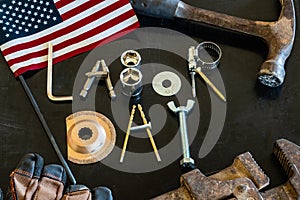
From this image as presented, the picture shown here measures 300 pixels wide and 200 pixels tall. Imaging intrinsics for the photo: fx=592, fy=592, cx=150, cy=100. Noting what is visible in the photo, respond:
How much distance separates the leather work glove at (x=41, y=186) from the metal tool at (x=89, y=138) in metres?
0.12

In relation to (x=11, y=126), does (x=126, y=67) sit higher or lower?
higher

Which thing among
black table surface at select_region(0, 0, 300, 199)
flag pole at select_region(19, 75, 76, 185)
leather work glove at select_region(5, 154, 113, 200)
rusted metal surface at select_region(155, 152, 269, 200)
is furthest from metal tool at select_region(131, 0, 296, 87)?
leather work glove at select_region(5, 154, 113, 200)

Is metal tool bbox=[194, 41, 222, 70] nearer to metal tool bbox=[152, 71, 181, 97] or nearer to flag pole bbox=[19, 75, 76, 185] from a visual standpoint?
metal tool bbox=[152, 71, 181, 97]

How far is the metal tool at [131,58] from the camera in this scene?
166cm

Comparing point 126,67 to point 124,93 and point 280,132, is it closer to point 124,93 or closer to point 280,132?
point 124,93

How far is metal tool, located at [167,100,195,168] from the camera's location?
151 centimetres

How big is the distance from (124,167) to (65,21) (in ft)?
1.61

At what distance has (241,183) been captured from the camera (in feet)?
4.35

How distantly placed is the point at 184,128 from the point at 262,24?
0.38 metres

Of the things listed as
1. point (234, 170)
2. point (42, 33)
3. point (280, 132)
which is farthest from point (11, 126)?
point (280, 132)

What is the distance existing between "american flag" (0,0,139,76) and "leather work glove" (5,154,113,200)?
39 centimetres

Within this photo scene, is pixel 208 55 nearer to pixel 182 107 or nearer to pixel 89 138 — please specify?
pixel 182 107

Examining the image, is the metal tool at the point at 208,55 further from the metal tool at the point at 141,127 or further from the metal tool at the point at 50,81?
the metal tool at the point at 50,81

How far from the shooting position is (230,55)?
5.55ft
